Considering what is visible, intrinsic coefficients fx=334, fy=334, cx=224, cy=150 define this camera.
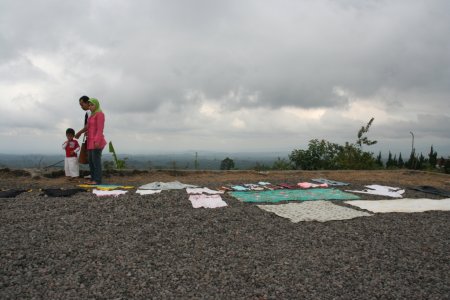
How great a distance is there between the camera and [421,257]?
367 cm

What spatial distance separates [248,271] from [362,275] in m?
1.08

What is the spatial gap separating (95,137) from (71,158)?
120cm

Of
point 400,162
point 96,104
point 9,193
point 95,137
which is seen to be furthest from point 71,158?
point 400,162

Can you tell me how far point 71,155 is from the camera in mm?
7711

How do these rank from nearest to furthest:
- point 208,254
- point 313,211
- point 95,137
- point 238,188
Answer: point 208,254 → point 313,211 → point 95,137 → point 238,188

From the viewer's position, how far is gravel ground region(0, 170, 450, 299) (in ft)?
9.32

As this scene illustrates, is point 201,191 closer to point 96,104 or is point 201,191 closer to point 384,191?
point 96,104

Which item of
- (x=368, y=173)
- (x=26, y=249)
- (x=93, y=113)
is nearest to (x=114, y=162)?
(x=93, y=113)

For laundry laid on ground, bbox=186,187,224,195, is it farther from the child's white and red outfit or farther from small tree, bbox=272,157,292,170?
small tree, bbox=272,157,292,170

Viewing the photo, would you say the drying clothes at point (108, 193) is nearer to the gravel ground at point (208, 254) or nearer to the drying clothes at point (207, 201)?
the gravel ground at point (208, 254)

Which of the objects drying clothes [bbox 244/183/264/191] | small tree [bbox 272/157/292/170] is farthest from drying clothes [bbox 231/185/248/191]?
small tree [bbox 272/157/292/170]

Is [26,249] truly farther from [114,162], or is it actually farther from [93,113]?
[114,162]

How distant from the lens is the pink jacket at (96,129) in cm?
698

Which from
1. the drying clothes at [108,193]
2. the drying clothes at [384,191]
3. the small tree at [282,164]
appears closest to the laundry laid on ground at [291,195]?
the drying clothes at [384,191]
